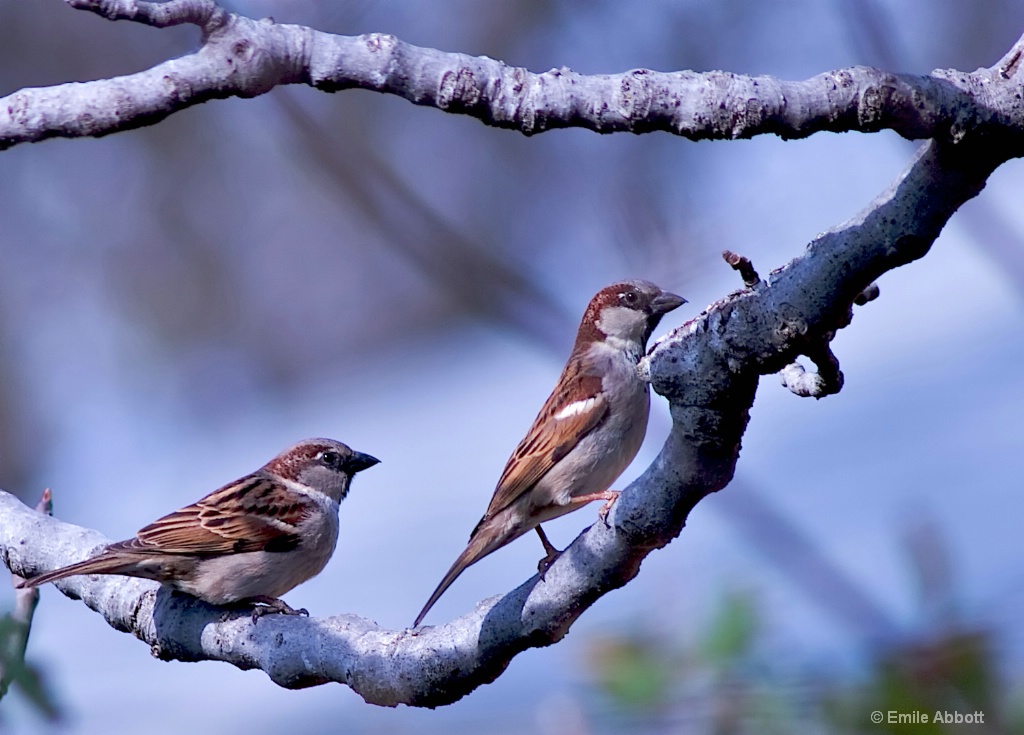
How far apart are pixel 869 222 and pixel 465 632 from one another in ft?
3.40

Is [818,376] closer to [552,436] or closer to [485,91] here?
[485,91]

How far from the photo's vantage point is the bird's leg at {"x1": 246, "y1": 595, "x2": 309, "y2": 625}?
110 inches

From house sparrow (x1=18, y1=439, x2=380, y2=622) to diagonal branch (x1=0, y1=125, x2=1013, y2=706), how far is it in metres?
0.39

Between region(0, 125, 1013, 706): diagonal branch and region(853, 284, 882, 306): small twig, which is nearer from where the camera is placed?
region(0, 125, 1013, 706): diagonal branch

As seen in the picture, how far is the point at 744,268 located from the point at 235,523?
246cm

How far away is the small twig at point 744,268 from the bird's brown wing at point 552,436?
1695mm

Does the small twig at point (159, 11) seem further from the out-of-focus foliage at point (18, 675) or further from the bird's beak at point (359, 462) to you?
the bird's beak at point (359, 462)

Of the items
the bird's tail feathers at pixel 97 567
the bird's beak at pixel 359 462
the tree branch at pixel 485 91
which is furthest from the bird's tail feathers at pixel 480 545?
the tree branch at pixel 485 91

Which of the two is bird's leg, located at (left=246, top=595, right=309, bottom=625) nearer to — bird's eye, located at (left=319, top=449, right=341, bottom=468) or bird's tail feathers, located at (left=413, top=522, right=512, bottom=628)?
bird's tail feathers, located at (left=413, top=522, right=512, bottom=628)

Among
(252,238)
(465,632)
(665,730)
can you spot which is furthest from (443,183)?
(665,730)

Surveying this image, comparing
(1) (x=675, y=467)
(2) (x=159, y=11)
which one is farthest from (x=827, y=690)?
(2) (x=159, y=11)

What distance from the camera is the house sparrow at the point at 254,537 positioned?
3.06m

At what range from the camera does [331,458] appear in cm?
429

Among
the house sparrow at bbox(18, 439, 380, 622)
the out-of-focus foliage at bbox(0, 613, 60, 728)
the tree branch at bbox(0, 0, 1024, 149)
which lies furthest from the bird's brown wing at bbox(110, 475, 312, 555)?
the tree branch at bbox(0, 0, 1024, 149)
